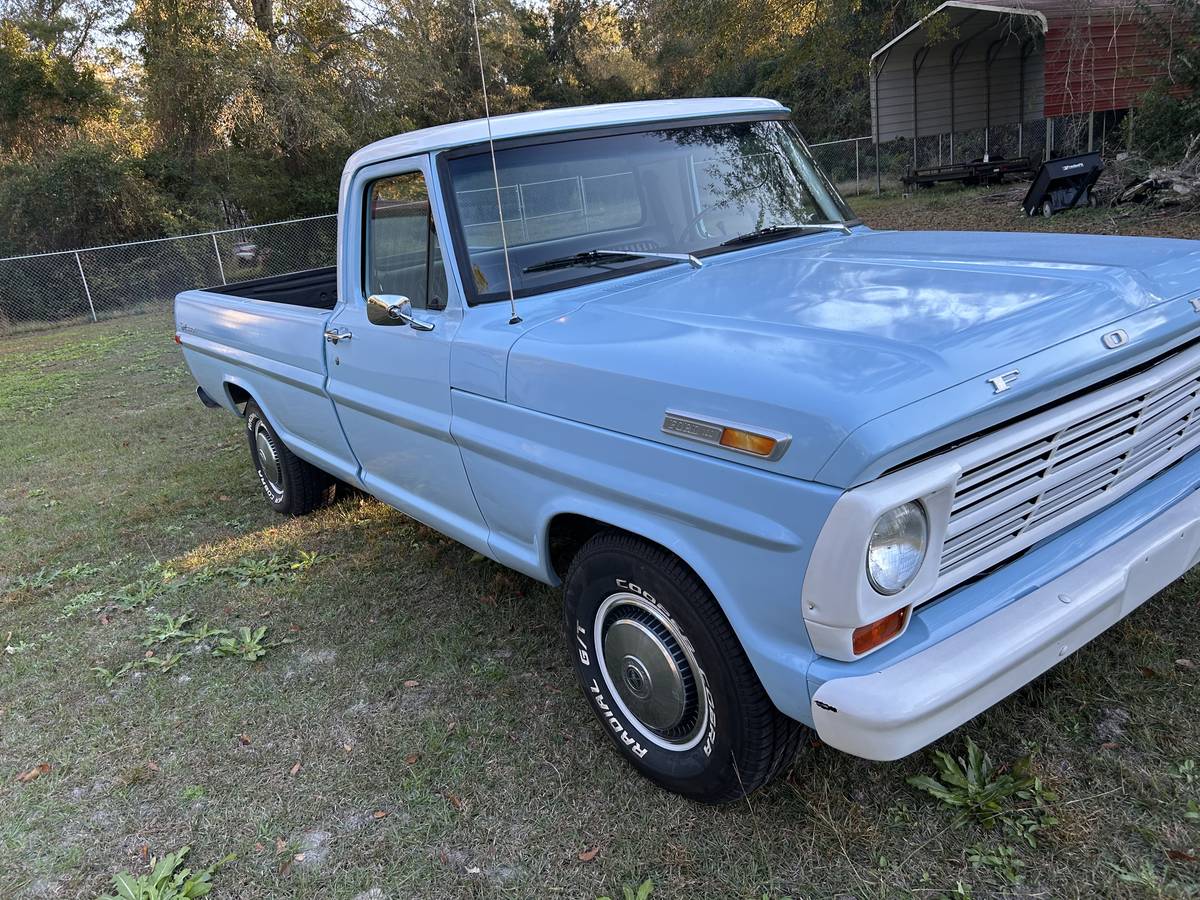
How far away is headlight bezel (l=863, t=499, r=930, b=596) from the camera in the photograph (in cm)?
200

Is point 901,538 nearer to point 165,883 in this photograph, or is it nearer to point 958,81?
point 165,883

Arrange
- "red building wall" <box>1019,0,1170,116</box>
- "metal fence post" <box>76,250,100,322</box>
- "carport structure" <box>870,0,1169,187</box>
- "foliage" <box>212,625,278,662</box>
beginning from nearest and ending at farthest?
"foliage" <box>212,625,278,662</box>, "red building wall" <box>1019,0,1170,116</box>, "carport structure" <box>870,0,1169,187</box>, "metal fence post" <box>76,250,100,322</box>

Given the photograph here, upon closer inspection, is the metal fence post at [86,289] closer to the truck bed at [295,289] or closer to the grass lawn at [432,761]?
the truck bed at [295,289]

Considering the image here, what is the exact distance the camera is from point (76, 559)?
519 cm

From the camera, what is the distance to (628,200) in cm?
350

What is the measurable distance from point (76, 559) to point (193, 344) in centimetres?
157


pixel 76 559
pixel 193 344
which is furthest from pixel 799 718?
pixel 193 344

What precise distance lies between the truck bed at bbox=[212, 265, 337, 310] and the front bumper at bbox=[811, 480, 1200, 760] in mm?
4406

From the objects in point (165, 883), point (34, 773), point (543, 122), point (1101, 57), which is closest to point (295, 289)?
point (543, 122)

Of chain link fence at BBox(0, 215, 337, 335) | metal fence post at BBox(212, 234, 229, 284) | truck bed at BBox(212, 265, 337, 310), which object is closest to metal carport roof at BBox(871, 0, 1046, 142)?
chain link fence at BBox(0, 215, 337, 335)

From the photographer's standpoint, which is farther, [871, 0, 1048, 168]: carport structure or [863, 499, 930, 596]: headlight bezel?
[871, 0, 1048, 168]: carport structure

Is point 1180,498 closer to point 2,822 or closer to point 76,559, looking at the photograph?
point 2,822

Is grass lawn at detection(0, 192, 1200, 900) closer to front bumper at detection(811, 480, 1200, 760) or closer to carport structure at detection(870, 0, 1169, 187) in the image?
front bumper at detection(811, 480, 1200, 760)

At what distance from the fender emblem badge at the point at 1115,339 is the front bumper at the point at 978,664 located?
22.3 inches
